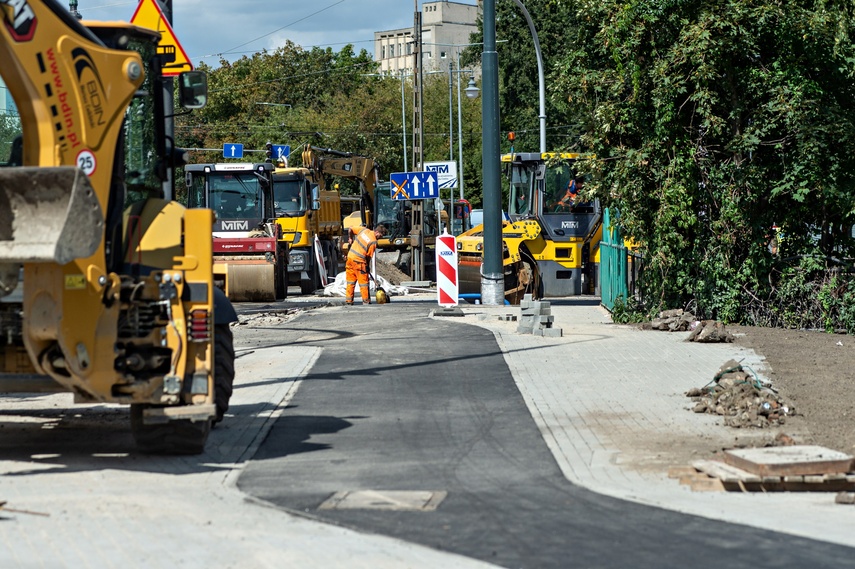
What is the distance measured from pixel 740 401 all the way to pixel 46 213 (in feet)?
20.5

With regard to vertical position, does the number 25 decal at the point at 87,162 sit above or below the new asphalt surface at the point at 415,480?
above

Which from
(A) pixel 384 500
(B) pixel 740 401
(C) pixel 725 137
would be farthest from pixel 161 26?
(C) pixel 725 137

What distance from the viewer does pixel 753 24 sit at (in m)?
17.7

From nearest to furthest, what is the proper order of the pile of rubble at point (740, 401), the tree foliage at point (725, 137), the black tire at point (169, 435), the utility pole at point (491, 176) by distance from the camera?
the black tire at point (169, 435), the pile of rubble at point (740, 401), the tree foliage at point (725, 137), the utility pole at point (491, 176)

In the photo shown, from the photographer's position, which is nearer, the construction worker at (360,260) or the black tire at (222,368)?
the black tire at (222,368)

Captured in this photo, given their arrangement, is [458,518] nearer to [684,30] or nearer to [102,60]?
[102,60]

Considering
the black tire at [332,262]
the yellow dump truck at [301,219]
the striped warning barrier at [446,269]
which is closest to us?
the striped warning barrier at [446,269]

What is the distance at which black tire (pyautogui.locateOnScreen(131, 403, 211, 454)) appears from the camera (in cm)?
893

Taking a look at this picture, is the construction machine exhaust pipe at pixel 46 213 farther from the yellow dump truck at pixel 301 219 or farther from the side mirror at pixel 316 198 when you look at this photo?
the side mirror at pixel 316 198

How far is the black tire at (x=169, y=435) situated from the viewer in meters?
8.93

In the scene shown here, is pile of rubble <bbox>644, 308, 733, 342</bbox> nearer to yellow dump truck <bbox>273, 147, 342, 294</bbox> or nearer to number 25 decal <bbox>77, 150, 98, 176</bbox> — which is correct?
number 25 decal <bbox>77, 150, 98, 176</bbox>

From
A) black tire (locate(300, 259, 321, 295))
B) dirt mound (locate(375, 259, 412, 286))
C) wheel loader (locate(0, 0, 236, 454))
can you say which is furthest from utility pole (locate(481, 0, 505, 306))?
wheel loader (locate(0, 0, 236, 454))

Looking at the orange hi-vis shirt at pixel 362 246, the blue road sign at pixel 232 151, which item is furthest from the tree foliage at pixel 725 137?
the blue road sign at pixel 232 151

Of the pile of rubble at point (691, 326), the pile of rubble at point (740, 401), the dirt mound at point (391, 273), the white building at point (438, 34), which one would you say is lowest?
the dirt mound at point (391, 273)
